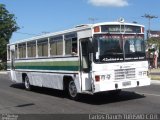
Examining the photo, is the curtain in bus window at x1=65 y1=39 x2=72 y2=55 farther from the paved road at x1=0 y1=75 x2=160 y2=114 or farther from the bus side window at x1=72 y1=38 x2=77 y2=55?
the paved road at x1=0 y1=75 x2=160 y2=114

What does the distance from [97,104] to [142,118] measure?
393cm

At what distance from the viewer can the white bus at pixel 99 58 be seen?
15.1 m

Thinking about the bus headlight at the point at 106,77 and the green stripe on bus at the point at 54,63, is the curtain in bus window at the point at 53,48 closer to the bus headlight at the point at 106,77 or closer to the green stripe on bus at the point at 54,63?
the green stripe on bus at the point at 54,63

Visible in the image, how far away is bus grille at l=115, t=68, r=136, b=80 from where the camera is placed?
15.3 m

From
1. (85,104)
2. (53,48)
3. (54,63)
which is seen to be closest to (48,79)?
(54,63)

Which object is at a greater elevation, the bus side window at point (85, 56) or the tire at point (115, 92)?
the bus side window at point (85, 56)

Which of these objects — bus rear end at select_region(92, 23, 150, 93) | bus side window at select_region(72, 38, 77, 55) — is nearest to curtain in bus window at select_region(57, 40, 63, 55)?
bus side window at select_region(72, 38, 77, 55)

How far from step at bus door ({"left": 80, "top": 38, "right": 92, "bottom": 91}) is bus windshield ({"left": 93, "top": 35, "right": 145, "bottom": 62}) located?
21.0 inches

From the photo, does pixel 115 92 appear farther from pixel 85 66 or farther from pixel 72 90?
pixel 85 66

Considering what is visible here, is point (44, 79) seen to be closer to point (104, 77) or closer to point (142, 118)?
point (104, 77)

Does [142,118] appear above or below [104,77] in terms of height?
below

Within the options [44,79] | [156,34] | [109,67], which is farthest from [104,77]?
[156,34]

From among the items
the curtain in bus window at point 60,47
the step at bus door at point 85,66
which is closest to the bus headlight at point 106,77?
the step at bus door at point 85,66

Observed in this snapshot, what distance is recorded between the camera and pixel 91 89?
15227 millimetres
